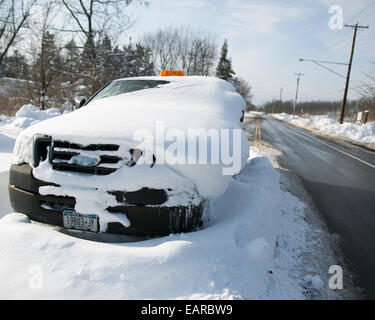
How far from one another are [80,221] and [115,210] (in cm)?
34

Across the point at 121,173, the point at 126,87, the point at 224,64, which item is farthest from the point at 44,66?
the point at 224,64

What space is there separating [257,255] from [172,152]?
113 cm

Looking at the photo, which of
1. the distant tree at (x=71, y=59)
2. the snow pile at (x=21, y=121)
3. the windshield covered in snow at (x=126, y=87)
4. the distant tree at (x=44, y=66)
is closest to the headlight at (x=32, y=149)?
the windshield covered in snow at (x=126, y=87)

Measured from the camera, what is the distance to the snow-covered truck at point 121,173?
1.86 m

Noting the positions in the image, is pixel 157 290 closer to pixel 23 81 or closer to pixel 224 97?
pixel 224 97

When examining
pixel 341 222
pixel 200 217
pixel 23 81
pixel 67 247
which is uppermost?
pixel 23 81

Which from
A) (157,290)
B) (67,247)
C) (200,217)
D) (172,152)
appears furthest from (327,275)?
(67,247)

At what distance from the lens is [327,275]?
2145mm

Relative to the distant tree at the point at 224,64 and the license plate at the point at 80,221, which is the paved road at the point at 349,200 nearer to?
the license plate at the point at 80,221

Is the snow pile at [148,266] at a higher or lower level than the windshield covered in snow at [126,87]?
lower

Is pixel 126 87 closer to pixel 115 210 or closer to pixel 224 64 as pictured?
pixel 115 210

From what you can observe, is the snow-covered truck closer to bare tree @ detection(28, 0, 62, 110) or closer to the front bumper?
the front bumper

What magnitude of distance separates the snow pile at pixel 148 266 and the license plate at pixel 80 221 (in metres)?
0.11

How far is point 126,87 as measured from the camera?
375 cm
